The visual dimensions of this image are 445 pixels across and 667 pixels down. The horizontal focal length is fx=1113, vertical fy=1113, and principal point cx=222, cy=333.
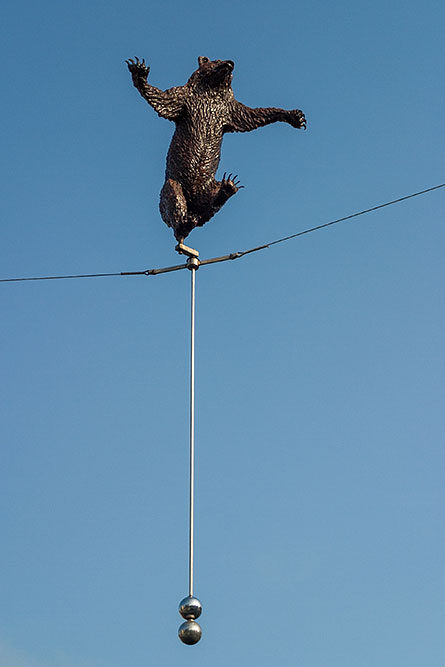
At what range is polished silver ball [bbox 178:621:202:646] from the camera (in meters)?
6.09

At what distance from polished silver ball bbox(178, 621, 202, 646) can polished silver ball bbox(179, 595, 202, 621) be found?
4 centimetres

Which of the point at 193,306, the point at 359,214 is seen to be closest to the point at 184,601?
the point at 193,306

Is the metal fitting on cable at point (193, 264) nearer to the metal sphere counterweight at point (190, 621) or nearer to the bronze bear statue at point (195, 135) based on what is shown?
the bronze bear statue at point (195, 135)

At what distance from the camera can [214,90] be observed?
296 inches

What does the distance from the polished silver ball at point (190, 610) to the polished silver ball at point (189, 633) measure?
0.13ft

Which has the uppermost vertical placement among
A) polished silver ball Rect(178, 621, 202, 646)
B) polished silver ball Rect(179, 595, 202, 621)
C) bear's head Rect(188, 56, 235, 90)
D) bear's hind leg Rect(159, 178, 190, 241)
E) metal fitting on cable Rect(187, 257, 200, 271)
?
bear's head Rect(188, 56, 235, 90)

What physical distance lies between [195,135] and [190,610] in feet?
10.2

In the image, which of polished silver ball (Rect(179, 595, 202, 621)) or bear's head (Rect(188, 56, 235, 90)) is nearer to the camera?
polished silver ball (Rect(179, 595, 202, 621))

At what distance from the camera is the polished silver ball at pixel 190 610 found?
20.1ft

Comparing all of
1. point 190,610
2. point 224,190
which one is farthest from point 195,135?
point 190,610

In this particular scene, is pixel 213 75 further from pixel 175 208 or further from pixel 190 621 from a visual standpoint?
pixel 190 621

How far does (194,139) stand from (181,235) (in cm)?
66

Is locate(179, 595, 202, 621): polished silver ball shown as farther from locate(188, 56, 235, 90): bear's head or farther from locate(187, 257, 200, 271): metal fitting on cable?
locate(188, 56, 235, 90): bear's head

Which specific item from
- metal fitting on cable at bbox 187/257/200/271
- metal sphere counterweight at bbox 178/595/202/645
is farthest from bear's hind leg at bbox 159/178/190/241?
metal sphere counterweight at bbox 178/595/202/645
